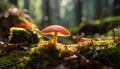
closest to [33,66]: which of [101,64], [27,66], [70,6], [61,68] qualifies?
[27,66]

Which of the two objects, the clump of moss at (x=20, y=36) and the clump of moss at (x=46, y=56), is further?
the clump of moss at (x=20, y=36)

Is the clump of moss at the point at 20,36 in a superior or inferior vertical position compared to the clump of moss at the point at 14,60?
superior

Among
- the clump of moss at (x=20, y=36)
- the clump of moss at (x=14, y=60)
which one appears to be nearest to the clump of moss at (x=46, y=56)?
the clump of moss at (x=14, y=60)

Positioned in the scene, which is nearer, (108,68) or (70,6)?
(108,68)

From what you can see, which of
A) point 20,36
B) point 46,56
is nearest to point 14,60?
point 46,56

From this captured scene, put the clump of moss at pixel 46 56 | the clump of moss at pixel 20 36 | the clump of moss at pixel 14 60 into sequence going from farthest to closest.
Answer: the clump of moss at pixel 20 36, the clump of moss at pixel 14 60, the clump of moss at pixel 46 56

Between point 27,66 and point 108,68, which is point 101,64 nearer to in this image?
point 108,68

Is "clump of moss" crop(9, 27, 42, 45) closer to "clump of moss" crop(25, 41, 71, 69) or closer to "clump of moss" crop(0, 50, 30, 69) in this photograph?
"clump of moss" crop(0, 50, 30, 69)

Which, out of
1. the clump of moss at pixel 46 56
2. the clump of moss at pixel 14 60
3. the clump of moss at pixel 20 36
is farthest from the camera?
the clump of moss at pixel 20 36

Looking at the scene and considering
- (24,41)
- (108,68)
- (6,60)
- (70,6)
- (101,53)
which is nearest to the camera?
(108,68)

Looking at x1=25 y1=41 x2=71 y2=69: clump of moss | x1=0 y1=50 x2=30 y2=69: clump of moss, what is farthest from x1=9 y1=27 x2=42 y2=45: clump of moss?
x1=25 y1=41 x2=71 y2=69: clump of moss

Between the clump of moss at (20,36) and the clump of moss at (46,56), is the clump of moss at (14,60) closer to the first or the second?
the clump of moss at (46,56)
